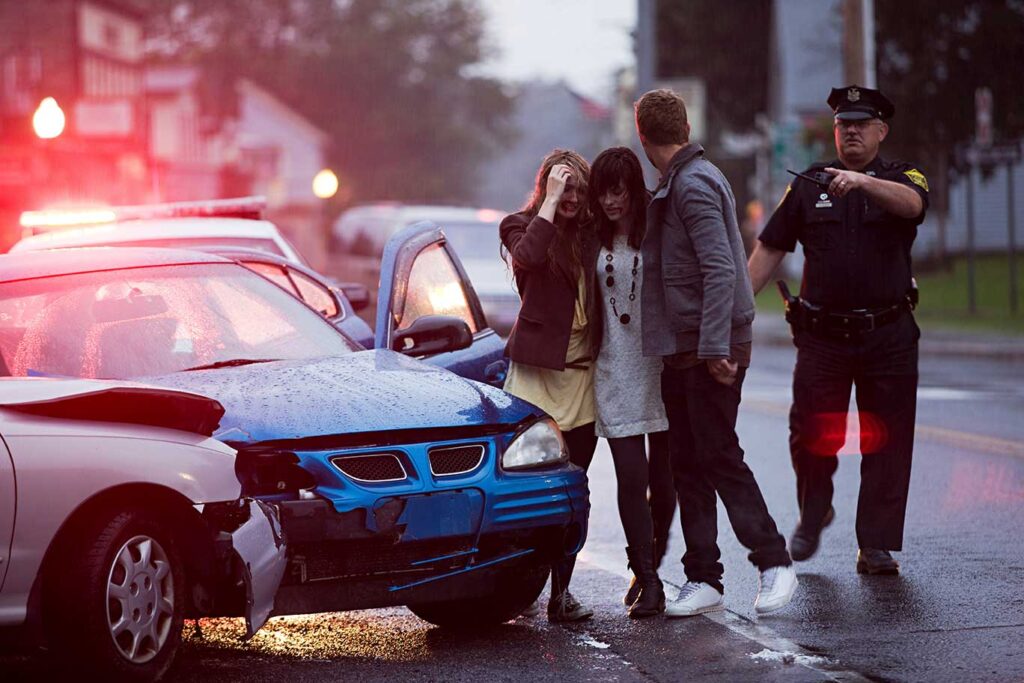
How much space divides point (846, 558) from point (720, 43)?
138 ft

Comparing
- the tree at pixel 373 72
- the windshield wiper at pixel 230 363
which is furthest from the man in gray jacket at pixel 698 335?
the tree at pixel 373 72

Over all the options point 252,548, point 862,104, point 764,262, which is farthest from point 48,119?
point 252,548

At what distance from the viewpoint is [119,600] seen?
530 cm

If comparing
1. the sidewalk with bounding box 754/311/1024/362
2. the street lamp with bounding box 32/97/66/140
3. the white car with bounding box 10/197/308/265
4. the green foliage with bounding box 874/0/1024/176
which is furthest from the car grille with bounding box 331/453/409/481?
the green foliage with bounding box 874/0/1024/176

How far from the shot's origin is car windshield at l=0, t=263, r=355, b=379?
6.41 metres

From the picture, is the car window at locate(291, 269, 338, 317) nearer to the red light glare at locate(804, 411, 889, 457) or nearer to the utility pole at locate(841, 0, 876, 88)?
the red light glare at locate(804, 411, 889, 457)

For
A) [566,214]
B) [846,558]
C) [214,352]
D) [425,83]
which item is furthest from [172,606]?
[425,83]

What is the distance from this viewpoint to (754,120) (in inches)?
1973

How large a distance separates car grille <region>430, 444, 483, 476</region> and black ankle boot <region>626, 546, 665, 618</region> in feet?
3.36

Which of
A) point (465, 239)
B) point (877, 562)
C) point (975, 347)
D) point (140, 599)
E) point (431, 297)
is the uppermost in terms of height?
point (431, 297)

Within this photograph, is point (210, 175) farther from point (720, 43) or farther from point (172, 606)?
point (172, 606)

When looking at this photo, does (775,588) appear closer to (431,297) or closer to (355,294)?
(431,297)

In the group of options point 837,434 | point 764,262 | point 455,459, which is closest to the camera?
point 455,459

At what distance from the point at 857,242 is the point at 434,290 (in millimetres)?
1933
